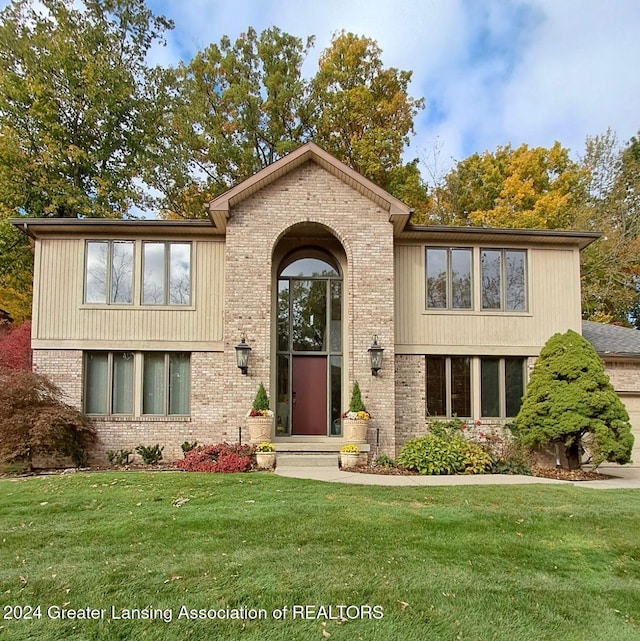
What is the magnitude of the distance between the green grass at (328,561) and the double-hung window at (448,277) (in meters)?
5.75

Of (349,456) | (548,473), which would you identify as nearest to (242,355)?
(349,456)

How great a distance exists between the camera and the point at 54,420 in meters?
10.8

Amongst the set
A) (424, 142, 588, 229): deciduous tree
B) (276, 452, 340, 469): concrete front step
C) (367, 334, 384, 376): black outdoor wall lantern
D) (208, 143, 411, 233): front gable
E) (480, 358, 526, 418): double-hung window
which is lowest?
(276, 452, 340, 469): concrete front step

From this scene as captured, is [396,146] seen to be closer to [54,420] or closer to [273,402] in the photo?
[273,402]

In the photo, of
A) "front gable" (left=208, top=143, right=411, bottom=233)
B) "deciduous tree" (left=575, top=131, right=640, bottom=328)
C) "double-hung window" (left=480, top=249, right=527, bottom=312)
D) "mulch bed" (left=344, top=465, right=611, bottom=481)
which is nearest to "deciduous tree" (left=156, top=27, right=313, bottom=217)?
"front gable" (left=208, top=143, right=411, bottom=233)

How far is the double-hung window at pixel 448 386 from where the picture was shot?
42.0 ft

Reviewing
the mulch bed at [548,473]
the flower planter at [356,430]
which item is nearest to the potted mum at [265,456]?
the mulch bed at [548,473]

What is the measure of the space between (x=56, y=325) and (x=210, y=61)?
17506 millimetres

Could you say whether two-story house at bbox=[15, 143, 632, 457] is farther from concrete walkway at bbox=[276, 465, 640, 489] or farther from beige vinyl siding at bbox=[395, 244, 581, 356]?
concrete walkway at bbox=[276, 465, 640, 489]

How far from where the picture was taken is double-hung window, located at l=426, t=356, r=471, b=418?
12.8 meters

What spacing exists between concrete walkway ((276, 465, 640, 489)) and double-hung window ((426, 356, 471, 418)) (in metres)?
2.42

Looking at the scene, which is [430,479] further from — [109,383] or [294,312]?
[109,383]

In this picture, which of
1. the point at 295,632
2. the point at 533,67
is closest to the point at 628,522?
the point at 295,632

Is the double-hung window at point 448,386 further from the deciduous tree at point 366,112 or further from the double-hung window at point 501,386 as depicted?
the deciduous tree at point 366,112
